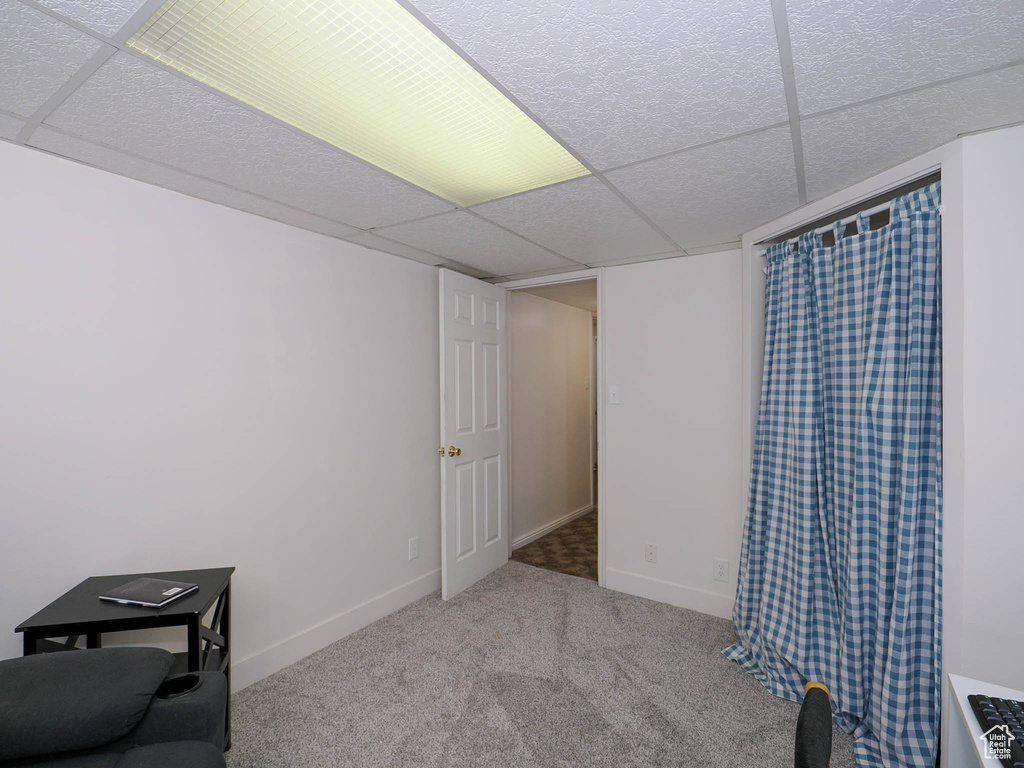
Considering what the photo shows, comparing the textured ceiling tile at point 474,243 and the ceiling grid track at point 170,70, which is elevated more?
the textured ceiling tile at point 474,243

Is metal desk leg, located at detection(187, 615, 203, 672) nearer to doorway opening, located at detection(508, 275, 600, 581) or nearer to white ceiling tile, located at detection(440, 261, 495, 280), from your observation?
white ceiling tile, located at detection(440, 261, 495, 280)

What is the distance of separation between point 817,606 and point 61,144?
3.31 metres

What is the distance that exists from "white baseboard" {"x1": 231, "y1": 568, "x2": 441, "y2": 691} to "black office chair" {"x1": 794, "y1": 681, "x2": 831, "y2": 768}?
2.30 m

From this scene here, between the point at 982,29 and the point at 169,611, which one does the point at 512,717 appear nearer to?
the point at 169,611

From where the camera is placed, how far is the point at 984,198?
1.54 meters

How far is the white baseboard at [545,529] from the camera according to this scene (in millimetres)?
4230

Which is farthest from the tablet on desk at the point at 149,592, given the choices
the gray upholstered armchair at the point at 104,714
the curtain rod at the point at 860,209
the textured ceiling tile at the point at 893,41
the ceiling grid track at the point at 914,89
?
the curtain rod at the point at 860,209

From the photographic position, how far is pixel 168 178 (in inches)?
74.5

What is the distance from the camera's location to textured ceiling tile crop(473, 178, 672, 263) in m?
2.04

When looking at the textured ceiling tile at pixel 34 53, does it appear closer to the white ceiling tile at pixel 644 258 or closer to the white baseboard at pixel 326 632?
the white baseboard at pixel 326 632

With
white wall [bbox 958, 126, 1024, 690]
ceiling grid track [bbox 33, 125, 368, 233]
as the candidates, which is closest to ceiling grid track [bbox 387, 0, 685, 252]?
ceiling grid track [bbox 33, 125, 368, 233]

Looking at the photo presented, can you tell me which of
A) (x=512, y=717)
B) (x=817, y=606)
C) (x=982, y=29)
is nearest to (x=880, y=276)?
(x=982, y=29)

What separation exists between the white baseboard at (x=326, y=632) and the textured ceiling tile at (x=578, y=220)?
2237mm

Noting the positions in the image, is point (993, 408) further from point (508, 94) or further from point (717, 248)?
point (508, 94)
